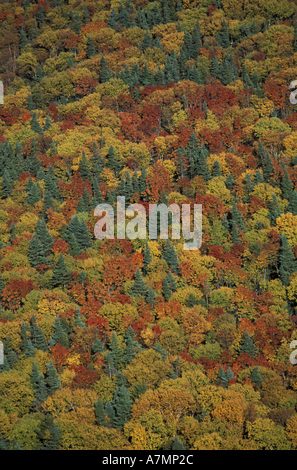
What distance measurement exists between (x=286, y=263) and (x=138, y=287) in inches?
975

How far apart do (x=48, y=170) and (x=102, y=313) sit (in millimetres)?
48096

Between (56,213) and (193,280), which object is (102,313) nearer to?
(193,280)

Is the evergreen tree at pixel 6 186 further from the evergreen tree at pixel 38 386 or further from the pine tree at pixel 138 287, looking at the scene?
the evergreen tree at pixel 38 386

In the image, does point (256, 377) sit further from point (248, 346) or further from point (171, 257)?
point (171, 257)

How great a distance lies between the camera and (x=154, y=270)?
13825 centimetres

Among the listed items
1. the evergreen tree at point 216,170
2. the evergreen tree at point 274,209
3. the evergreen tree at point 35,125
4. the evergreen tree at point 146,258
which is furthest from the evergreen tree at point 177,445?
the evergreen tree at point 35,125

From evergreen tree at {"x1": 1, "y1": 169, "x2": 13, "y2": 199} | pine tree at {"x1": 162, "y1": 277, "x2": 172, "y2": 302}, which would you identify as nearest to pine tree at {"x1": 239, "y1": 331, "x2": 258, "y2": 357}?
pine tree at {"x1": 162, "y1": 277, "x2": 172, "y2": 302}

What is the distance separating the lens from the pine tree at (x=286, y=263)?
134750 millimetres

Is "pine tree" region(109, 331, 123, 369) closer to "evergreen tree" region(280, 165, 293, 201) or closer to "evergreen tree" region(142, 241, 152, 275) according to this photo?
"evergreen tree" region(142, 241, 152, 275)

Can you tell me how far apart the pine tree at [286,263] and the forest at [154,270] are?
0.24 metres

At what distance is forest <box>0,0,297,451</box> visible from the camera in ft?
353

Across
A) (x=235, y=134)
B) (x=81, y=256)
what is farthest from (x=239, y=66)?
(x=81, y=256)

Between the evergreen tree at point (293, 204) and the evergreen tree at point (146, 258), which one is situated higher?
the evergreen tree at point (293, 204)

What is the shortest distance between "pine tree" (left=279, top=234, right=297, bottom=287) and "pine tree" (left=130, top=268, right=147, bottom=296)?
22649mm
